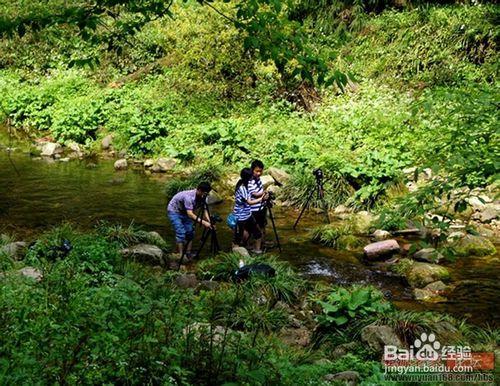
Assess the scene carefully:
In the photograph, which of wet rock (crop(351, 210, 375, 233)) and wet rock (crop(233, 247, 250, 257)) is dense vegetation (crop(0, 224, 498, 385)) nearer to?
wet rock (crop(233, 247, 250, 257))

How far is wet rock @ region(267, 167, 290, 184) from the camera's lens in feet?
51.2

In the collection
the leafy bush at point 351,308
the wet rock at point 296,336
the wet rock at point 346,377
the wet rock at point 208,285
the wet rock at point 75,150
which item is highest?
the wet rock at point 346,377

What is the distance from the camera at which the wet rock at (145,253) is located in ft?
32.8

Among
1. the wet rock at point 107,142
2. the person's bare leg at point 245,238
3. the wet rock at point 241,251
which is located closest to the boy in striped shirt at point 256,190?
the person's bare leg at point 245,238

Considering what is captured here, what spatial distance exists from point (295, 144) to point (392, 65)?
250 inches

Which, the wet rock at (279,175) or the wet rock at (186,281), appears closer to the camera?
the wet rock at (186,281)

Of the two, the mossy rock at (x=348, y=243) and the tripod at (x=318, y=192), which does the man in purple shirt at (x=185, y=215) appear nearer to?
the mossy rock at (x=348, y=243)

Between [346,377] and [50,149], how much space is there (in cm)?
1685

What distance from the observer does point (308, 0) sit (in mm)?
23156

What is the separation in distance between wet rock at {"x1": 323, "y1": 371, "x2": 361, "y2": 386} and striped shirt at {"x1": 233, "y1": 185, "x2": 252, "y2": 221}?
18.5 feet

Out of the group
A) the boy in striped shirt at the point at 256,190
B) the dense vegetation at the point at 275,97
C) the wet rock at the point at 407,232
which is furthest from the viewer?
the dense vegetation at the point at 275,97

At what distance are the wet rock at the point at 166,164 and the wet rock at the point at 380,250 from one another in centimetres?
859

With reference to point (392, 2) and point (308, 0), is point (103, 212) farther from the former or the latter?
point (392, 2)

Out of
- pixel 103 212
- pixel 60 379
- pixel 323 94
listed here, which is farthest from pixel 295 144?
pixel 60 379
